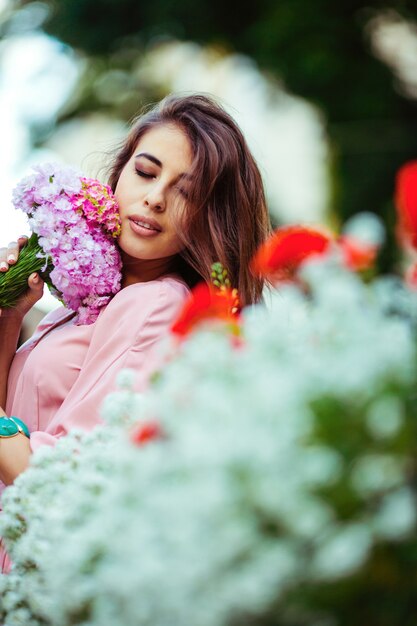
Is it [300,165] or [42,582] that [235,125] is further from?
[300,165]

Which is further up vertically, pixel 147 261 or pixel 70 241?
pixel 70 241

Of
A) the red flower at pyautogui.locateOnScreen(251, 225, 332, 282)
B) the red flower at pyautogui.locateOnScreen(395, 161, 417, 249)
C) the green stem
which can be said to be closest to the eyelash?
the green stem

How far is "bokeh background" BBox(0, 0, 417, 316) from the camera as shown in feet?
33.4

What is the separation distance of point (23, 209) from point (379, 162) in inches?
314

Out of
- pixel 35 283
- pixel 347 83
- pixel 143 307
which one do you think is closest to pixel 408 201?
pixel 143 307

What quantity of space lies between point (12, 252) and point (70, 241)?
9.4 inches

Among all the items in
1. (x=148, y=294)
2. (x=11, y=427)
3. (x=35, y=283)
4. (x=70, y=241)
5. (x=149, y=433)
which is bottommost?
(x=11, y=427)

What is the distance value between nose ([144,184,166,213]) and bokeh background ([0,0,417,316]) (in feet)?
20.6

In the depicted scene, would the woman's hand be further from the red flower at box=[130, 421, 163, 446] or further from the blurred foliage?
the blurred foliage

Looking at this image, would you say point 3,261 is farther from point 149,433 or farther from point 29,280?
point 149,433

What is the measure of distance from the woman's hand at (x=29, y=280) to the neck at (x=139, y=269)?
10.8 inches

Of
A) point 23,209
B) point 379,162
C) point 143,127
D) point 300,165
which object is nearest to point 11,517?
point 23,209

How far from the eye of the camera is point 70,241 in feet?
8.32

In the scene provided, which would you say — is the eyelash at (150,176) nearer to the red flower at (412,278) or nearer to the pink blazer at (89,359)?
the pink blazer at (89,359)
